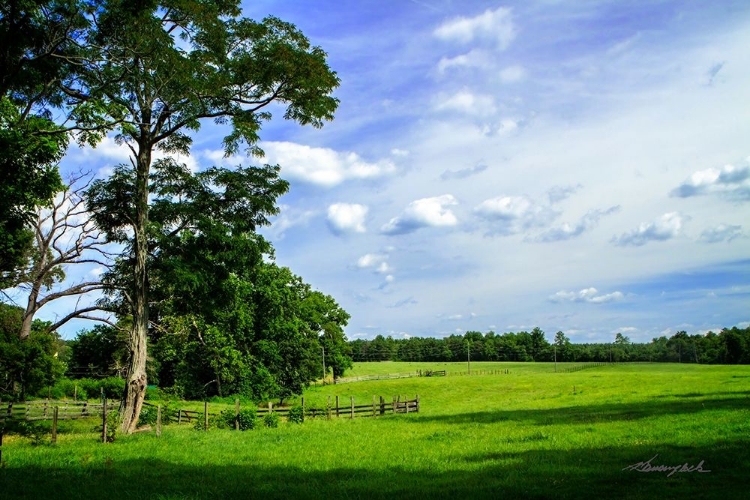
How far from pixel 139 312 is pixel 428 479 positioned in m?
14.7

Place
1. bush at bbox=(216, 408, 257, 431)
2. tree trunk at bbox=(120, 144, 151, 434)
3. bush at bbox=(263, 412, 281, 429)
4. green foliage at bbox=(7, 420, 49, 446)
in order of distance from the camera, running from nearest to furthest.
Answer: green foliage at bbox=(7, 420, 49, 446), tree trunk at bbox=(120, 144, 151, 434), bush at bbox=(216, 408, 257, 431), bush at bbox=(263, 412, 281, 429)

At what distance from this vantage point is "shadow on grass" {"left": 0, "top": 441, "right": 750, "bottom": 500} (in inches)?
381

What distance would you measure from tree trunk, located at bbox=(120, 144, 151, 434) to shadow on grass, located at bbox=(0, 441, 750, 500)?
6.98 metres

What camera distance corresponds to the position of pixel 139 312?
21.4 metres

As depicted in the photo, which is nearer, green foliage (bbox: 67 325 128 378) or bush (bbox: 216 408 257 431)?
bush (bbox: 216 408 257 431)

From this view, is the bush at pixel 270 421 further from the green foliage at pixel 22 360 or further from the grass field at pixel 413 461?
the green foliage at pixel 22 360

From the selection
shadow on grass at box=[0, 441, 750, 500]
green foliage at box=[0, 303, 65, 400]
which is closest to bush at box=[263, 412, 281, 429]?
green foliage at box=[0, 303, 65, 400]

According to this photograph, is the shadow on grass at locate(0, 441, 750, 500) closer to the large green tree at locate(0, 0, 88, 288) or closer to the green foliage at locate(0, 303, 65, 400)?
the large green tree at locate(0, 0, 88, 288)

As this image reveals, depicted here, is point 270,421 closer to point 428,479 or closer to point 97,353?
point 428,479

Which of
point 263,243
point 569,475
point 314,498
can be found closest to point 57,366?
point 263,243

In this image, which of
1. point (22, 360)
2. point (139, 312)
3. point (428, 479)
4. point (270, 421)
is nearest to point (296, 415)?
point (270, 421)

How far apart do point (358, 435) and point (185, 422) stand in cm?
1421

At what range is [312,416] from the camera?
1272 inches

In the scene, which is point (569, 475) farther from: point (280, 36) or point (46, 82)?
point (280, 36)
